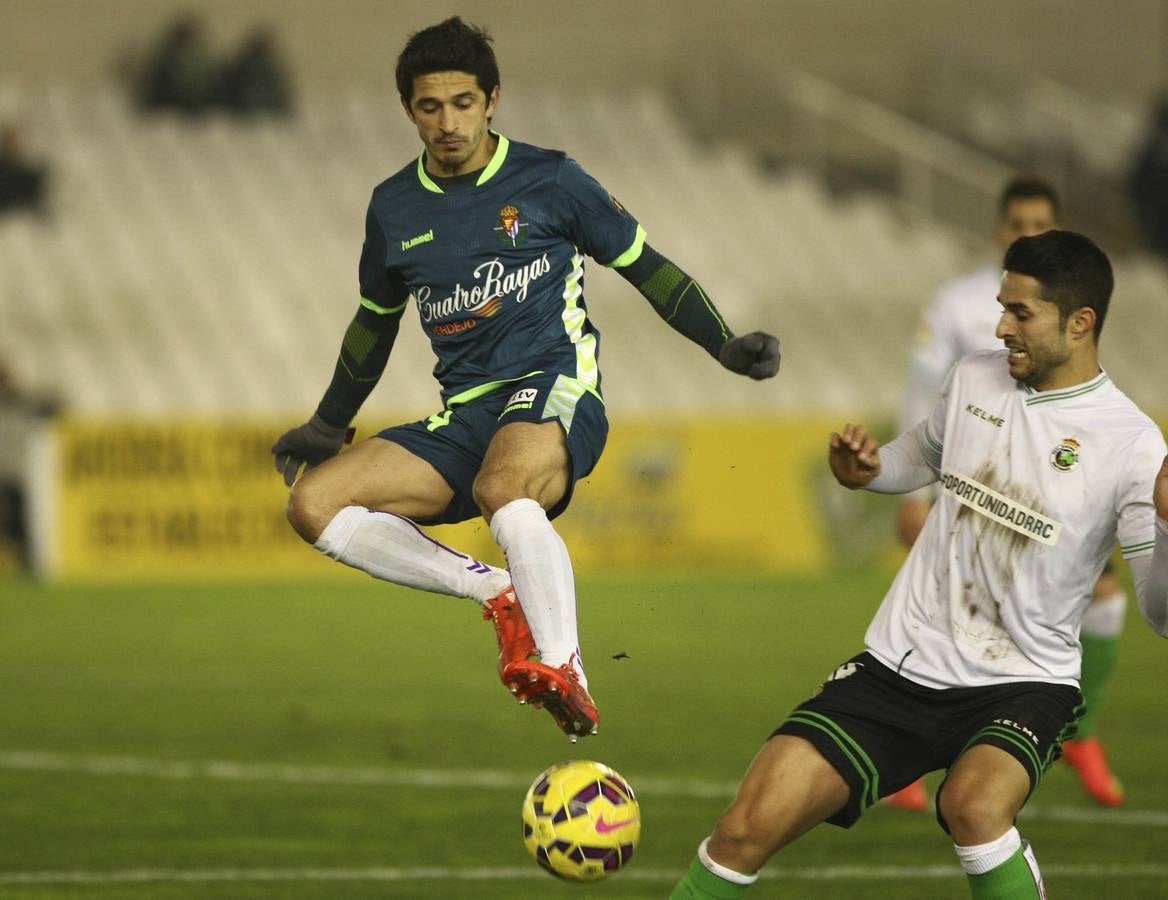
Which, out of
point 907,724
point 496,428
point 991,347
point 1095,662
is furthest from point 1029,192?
point 907,724

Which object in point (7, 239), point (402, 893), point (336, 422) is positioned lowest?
point (7, 239)

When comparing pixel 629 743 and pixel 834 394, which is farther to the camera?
pixel 834 394

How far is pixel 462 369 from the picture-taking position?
5.43 m

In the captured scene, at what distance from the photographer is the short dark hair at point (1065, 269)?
4.72 meters

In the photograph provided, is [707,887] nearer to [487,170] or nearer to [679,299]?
[679,299]

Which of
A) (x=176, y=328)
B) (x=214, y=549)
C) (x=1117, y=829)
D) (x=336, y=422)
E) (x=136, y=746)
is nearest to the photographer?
(x=336, y=422)

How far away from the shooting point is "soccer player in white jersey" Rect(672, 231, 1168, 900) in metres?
4.63

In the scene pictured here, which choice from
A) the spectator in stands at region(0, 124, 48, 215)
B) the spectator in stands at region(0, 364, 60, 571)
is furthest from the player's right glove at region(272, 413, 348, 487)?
the spectator in stands at region(0, 124, 48, 215)

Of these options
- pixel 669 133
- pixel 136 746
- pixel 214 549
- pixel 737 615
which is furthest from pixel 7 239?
pixel 136 746

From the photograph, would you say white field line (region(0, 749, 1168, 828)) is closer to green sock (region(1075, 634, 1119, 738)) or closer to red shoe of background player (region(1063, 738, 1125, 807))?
red shoe of background player (region(1063, 738, 1125, 807))

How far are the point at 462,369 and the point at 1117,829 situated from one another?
3429mm

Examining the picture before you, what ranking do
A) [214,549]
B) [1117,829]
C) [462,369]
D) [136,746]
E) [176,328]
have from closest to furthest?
[462,369] → [1117,829] → [136,746] → [214,549] → [176,328]

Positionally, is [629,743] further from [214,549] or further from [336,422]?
[214,549]

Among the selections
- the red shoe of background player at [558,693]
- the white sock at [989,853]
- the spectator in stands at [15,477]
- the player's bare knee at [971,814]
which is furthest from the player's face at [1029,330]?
the spectator in stands at [15,477]
